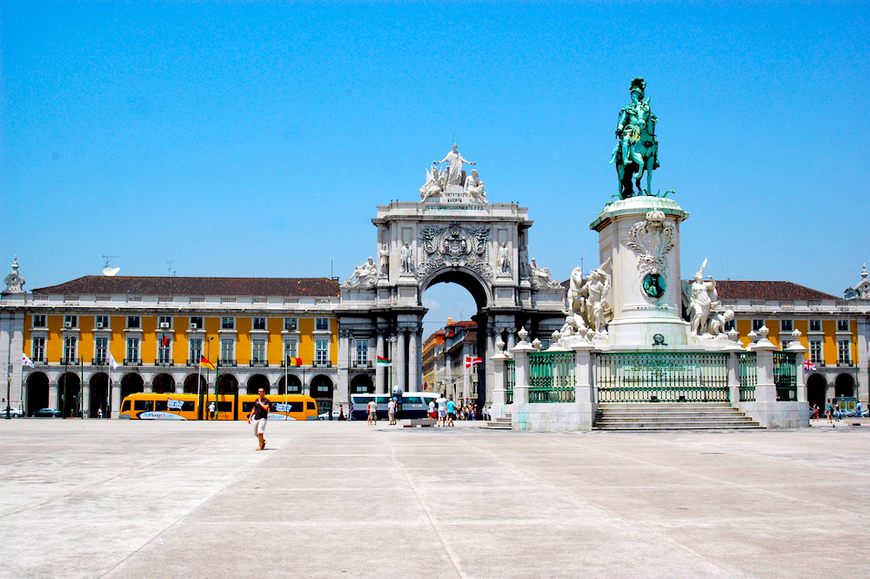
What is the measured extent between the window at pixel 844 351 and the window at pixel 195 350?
5485 centimetres

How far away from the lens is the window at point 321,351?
76.1 metres

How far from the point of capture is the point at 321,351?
76.2 m

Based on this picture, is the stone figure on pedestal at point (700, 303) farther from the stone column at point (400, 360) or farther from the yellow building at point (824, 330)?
the yellow building at point (824, 330)

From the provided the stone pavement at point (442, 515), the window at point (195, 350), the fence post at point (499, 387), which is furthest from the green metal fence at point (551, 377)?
the window at point (195, 350)

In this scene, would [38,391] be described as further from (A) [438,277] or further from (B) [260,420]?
(B) [260,420]

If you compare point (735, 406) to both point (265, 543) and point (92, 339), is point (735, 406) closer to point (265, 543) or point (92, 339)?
point (265, 543)

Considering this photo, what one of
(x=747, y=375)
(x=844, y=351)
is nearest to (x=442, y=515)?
(x=747, y=375)

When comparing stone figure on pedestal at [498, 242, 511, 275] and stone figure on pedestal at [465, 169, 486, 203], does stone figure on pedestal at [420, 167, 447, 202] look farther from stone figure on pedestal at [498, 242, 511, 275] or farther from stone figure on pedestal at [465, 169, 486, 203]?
stone figure on pedestal at [498, 242, 511, 275]

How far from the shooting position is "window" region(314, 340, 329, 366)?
7606 cm

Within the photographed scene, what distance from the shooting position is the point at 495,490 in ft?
35.2

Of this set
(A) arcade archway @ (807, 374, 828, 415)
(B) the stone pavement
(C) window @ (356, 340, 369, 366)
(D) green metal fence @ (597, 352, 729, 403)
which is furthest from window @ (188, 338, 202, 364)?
(B) the stone pavement

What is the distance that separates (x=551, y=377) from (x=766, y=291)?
211 ft

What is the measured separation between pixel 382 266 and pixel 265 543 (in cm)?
6788

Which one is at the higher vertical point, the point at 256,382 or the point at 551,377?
the point at 551,377
